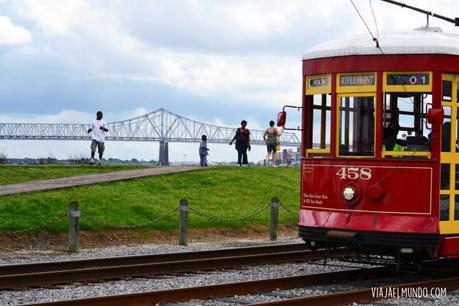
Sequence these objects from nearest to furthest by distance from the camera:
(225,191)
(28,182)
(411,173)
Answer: (411,173), (28,182), (225,191)

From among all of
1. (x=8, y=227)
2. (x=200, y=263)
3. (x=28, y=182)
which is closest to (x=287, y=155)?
(x=28, y=182)

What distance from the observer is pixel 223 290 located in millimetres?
12523

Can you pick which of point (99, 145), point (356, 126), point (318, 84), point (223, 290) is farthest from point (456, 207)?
point (99, 145)

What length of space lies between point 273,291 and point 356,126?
99.9 inches

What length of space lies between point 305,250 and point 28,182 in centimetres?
1105

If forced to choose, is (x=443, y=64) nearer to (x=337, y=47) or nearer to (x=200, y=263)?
(x=337, y=47)

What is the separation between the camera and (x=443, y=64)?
43.7ft

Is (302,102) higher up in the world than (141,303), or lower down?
higher up

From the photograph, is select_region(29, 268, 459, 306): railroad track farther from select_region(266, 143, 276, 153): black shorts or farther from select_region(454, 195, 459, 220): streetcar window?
select_region(266, 143, 276, 153): black shorts

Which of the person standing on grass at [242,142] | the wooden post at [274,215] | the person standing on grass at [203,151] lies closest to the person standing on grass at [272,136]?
the person standing on grass at [242,142]

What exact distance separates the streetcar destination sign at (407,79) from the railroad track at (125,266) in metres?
4.46

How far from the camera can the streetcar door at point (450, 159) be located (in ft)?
43.5

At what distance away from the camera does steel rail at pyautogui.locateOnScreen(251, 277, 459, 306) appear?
11174 millimetres

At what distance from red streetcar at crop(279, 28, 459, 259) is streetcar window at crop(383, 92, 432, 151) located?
0.5 inches
